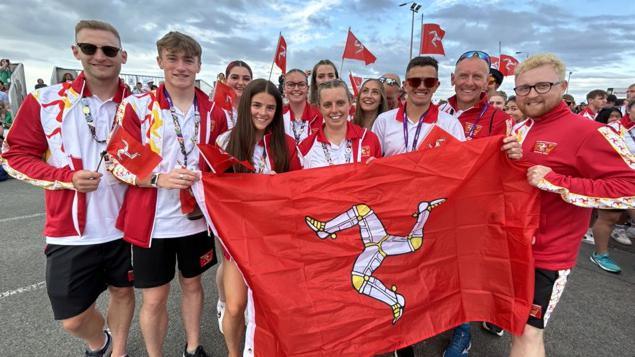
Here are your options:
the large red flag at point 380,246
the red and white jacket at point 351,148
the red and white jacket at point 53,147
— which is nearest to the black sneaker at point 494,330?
the large red flag at point 380,246

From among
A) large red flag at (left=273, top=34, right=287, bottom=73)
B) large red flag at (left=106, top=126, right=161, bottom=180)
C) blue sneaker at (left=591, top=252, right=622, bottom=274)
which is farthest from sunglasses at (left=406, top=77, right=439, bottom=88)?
blue sneaker at (left=591, top=252, right=622, bottom=274)

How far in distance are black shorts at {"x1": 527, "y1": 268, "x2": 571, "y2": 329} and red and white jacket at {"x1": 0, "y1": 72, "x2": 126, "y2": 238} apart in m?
3.16

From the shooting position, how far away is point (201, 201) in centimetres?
228

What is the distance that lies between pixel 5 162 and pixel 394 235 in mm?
2745

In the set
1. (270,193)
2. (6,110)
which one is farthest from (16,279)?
(6,110)

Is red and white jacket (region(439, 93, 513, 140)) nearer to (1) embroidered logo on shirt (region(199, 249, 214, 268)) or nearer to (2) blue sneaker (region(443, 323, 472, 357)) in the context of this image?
(2) blue sneaker (region(443, 323, 472, 357))

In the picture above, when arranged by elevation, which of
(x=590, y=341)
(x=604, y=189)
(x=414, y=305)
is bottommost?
(x=590, y=341)

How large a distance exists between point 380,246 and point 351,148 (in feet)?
2.70

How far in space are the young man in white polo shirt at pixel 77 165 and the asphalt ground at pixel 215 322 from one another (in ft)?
2.57

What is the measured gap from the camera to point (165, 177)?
2.23 m

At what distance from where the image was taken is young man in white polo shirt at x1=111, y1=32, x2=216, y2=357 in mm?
2324

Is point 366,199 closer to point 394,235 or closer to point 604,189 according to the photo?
point 394,235

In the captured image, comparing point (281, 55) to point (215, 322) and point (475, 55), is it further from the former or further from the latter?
point (215, 322)

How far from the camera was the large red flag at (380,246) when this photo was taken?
226 cm
